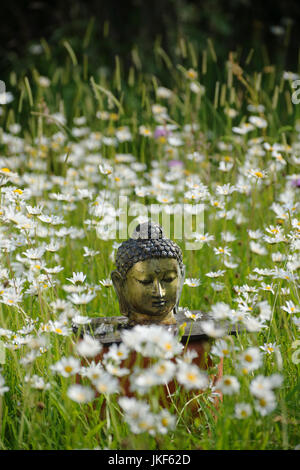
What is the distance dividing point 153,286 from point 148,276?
35mm

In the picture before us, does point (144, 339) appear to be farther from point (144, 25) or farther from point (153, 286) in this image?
point (144, 25)

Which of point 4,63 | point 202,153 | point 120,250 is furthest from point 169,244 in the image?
point 4,63

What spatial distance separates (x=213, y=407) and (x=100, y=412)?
1.15 feet

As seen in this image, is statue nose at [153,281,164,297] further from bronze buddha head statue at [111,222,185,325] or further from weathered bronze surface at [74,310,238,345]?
weathered bronze surface at [74,310,238,345]

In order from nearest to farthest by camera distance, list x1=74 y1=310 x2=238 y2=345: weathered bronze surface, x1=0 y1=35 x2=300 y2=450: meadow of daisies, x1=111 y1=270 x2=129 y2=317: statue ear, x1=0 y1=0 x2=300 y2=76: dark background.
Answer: x1=0 y1=35 x2=300 y2=450: meadow of daisies → x1=74 y1=310 x2=238 y2=345: weathered bronze surface → x1=111 y1=270 x2=129 y2=317: statue ear → x1=0 y1=0 x2=300 y2=76: dark background

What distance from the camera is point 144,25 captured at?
6367 millimetres

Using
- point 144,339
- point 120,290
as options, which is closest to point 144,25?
point 120,290

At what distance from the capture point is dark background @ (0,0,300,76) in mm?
6336

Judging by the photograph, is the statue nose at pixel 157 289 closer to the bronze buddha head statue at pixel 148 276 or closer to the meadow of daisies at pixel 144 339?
the bronze buddha head statue at pixel 148 276

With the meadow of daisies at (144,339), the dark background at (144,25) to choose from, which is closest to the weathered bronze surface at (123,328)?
the meadow of daisies at (144,339)

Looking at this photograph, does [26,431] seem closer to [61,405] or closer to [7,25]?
[61,405]

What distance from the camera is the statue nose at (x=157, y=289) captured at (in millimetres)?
1699

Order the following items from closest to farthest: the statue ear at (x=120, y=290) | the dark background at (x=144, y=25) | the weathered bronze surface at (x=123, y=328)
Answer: the weathered bronze surface at (x=123, y=328)
the statue ear at (x=120, y=290)
the dark background at (x=144, y=25)

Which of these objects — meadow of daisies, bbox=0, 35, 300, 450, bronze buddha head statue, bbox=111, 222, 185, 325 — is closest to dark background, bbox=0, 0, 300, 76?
meadow of daisies, bbox=0, 35, 300, 450
